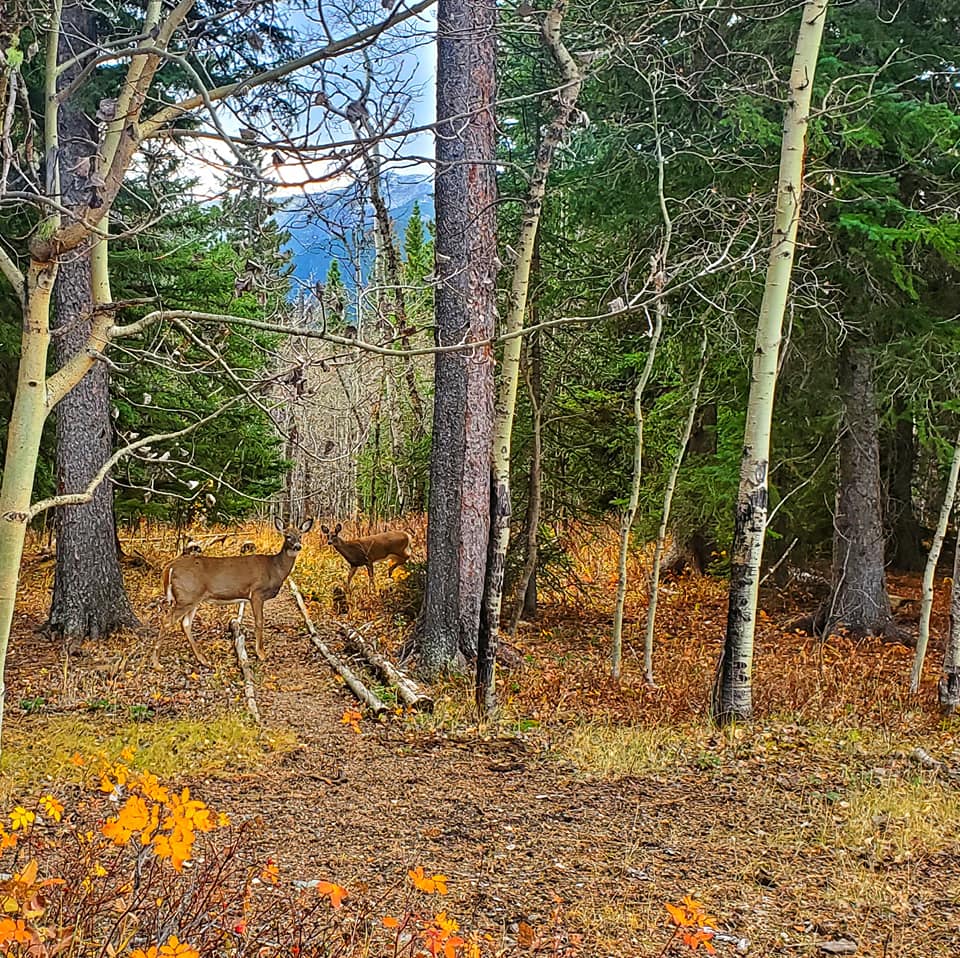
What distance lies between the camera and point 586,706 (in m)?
8.27

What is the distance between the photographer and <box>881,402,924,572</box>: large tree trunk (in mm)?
13953

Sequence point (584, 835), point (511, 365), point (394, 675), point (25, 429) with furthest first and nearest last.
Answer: point (394, 675), point (511, 365), point (584, 835), point (25, 429)

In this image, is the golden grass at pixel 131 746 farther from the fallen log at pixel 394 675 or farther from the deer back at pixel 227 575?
the deer back at pixel 227 575

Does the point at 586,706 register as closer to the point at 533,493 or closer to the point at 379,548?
the point at 533,493

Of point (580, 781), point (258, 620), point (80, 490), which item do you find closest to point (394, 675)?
point (258, 620)


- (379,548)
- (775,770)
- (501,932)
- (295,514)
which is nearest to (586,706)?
(775,770)

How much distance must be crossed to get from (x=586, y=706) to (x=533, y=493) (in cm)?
333

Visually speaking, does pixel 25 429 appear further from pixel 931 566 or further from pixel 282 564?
pixel 931 566

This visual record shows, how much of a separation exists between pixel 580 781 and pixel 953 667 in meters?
3.55

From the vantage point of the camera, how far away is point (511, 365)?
7242 mm

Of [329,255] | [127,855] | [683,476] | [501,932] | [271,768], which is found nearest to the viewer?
[501,932]

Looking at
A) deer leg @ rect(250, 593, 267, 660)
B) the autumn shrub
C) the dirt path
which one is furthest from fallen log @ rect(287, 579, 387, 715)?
the autumn shrub

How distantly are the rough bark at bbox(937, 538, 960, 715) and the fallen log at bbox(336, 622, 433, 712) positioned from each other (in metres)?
4.34

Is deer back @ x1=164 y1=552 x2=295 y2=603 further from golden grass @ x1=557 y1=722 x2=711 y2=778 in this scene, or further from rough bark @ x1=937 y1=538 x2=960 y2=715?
rough bark @ x1=937 y1=538 x2=960 y2=715
